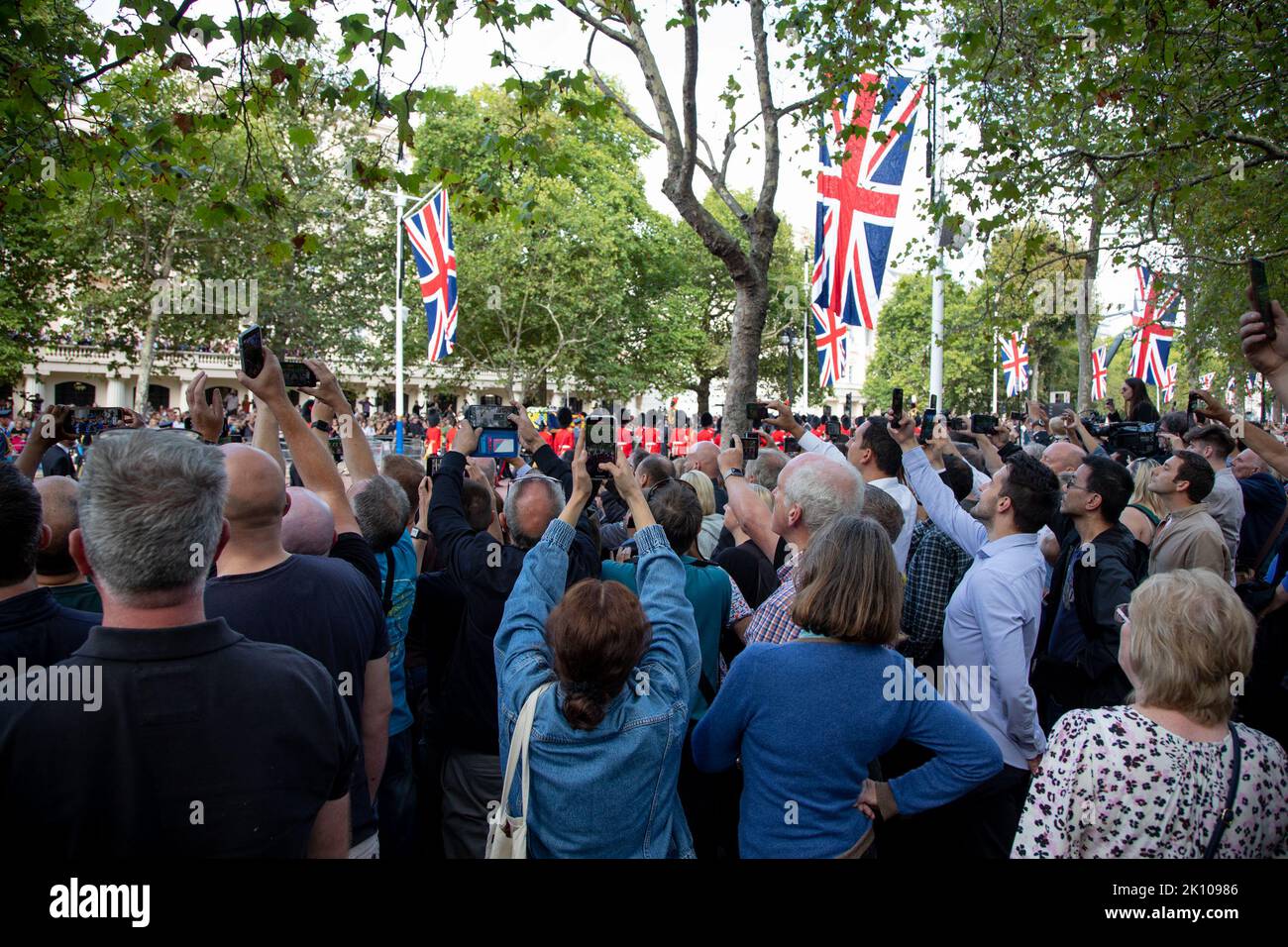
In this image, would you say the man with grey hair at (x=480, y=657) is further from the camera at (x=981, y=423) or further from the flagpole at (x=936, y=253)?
the flagpole at (x=936, y=253)

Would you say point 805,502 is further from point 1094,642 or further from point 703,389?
point 703,389

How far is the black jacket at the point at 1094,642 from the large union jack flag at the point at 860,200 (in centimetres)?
722

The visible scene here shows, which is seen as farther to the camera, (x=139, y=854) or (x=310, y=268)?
(x=310, y=268)

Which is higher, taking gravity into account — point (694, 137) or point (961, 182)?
point (694, 137)

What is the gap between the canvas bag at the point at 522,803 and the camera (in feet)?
8.44

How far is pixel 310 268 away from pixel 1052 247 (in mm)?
32686

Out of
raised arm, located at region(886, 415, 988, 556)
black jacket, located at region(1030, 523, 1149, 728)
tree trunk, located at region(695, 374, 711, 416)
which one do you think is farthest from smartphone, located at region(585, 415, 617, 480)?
tree trunk, located at region(695, 374, 711, 416)

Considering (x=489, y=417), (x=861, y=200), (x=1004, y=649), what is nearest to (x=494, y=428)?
(x=489, y=417)

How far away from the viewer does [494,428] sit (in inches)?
196

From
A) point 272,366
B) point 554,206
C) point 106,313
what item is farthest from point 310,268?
point 272,366

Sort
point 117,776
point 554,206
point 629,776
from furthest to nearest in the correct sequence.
Result: point 554,206, point 629,776, point 117,776

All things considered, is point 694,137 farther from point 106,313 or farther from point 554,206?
point 106,313
